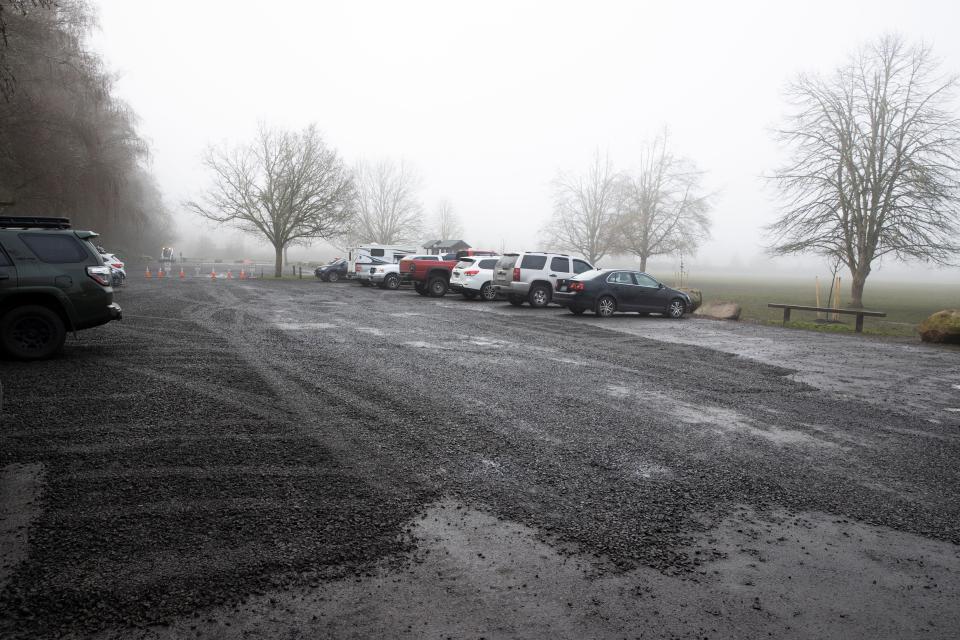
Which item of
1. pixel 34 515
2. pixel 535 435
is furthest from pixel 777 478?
pixel 34 515

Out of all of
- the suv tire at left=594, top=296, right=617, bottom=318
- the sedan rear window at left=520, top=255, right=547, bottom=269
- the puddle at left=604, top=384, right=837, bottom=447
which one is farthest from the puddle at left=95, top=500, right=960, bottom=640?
the sedan rear window at left=520, top=255, right=547, bottom=269

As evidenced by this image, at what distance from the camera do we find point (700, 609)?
284 centimetres

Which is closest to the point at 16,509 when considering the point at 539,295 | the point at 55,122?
the point at 539,295

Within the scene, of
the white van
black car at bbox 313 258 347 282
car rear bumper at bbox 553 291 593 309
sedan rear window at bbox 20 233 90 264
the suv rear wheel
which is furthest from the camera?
black car at bbox 313 258 347 282

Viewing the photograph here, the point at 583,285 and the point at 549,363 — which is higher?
the point at 583,285

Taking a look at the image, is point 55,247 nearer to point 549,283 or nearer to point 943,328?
point 549,283

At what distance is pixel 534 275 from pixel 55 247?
14.8m

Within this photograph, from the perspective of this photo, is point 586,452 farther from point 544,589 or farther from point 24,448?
point 24,448

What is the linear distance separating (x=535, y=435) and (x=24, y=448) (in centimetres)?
449

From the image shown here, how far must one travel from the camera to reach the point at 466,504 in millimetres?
3930

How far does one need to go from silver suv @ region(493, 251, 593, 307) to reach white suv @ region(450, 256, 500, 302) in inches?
86.1

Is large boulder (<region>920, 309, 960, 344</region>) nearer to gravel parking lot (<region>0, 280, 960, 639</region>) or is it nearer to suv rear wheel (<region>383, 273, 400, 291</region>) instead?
gravel parking lot (<region>0, 280, 960, 639</region>)

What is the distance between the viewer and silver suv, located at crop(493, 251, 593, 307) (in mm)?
20656

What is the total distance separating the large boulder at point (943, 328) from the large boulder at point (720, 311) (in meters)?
5.78
